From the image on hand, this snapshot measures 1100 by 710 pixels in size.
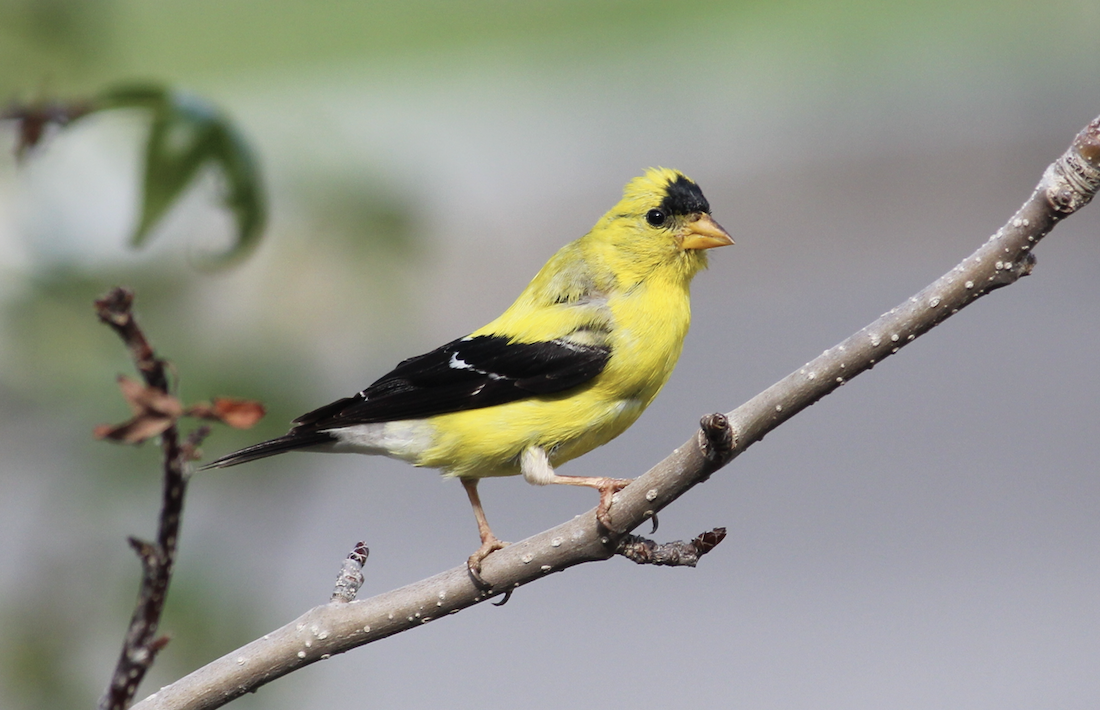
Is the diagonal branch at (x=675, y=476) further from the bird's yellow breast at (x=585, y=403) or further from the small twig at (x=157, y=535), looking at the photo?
the bird's yellow breast at (x=585, y=403)

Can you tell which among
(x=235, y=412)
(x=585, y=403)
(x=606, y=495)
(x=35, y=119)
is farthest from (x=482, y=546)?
(x=235, y=412)

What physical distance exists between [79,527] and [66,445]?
0.54ft

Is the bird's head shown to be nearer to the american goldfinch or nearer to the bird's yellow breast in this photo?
the american goldfinch

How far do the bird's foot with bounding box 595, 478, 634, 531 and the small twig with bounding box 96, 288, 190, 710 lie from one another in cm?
51

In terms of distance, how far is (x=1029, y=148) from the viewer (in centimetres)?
718

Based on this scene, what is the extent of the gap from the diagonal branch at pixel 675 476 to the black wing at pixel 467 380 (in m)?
0.69

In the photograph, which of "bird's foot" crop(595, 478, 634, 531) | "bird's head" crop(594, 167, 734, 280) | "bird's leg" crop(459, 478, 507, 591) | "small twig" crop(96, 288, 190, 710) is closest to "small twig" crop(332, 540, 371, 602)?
"bird's leg" crop(459, 478, 507, 591)

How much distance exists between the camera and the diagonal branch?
1.16 metres

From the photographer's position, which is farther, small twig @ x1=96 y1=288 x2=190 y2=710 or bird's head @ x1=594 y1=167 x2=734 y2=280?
bird's head @ x1=594 y1=167 x2=734 y2=280

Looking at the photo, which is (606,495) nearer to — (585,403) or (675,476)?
(675,476)

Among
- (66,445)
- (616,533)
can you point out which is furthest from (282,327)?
(616,533)

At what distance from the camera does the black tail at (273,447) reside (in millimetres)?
1846

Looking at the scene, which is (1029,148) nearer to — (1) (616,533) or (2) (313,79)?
(2) (313,79)

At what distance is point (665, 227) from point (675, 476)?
1.15 metres
